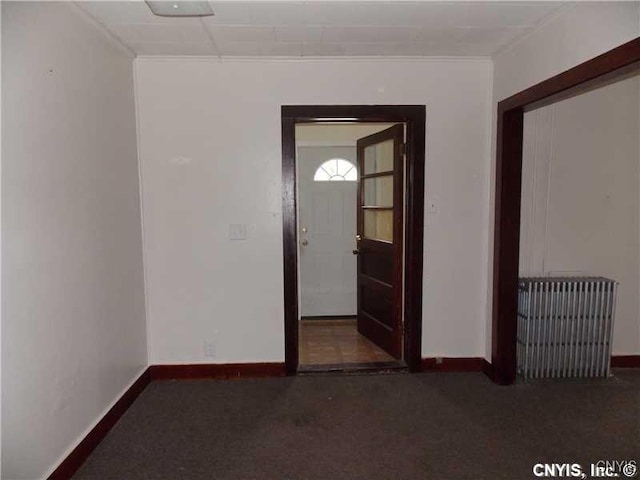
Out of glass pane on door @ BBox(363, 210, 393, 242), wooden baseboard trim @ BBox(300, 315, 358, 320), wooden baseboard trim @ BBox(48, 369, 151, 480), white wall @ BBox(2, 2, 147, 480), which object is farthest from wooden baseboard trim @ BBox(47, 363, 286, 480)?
wooden baseboard trim @ BBox(300, 315, 358, 320)

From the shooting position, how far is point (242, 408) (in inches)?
105

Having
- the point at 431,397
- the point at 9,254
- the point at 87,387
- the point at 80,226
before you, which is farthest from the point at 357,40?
the point at 87,387

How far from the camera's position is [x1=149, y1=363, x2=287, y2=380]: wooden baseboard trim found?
3102 millimetres

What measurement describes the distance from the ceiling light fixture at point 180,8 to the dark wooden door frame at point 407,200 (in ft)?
2.99

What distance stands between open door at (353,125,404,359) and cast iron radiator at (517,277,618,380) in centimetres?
94

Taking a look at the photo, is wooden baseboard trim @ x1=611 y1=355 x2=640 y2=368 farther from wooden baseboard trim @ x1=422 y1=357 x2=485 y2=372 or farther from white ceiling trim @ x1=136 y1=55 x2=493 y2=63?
white ceiling trim @ x1=136 y1=55 x2=493 y2=63

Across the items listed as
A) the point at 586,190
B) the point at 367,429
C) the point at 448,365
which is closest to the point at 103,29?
the point at 367,429

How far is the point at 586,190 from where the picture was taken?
3111mm

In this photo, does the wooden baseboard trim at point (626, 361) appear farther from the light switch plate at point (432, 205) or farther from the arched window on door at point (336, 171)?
the arched window on door at point (336, 171)

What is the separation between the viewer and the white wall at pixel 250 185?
9.67 feet

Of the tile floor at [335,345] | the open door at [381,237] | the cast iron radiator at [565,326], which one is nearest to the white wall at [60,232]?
the tile floor at [335,345]

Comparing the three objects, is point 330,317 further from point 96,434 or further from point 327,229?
point 96,434

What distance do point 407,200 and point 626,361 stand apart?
85.5 inches

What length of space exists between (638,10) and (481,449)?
2.20 m
